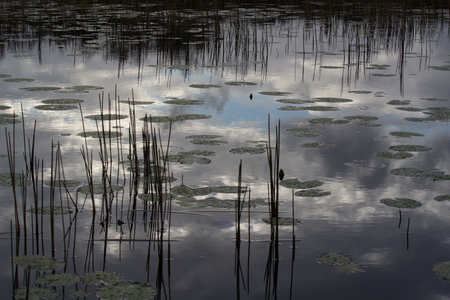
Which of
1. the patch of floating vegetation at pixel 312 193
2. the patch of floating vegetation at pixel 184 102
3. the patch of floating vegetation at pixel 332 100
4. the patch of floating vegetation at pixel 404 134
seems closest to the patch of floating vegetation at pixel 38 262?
the patch of floating vegetation at pixel 312 193

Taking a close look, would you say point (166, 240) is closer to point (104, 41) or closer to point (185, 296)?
point (185, 296)

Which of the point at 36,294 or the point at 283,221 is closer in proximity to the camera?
the point at 36,294

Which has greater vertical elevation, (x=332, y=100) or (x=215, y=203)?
(x=332, y=100)

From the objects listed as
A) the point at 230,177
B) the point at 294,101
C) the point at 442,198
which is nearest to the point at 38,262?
the point at 230,177

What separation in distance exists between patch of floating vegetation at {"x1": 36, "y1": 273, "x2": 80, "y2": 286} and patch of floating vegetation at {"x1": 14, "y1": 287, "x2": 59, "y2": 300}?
1.7 inches

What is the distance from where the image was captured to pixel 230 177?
2867mm

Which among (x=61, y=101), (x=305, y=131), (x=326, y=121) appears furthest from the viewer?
(x=61, y=101)

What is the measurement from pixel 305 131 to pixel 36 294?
8.04 feet

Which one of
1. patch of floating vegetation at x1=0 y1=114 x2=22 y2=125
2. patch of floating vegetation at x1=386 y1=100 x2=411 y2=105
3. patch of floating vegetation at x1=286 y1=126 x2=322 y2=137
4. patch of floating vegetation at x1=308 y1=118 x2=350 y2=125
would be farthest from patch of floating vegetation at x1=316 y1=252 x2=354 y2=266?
patch of floating vegetation at x1=386 y1=100 x2=411 y2=105

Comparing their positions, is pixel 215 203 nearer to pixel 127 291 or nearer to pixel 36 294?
pixel 127 291

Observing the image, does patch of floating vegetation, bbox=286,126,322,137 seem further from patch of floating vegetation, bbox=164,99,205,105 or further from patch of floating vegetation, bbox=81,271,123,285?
patch of floating vegetation, bbox=81,271,123,285

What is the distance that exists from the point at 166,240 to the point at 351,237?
0.78m

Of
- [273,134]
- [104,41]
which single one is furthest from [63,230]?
[104,41]

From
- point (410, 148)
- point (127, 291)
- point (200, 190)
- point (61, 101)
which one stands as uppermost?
point (61, 101)
